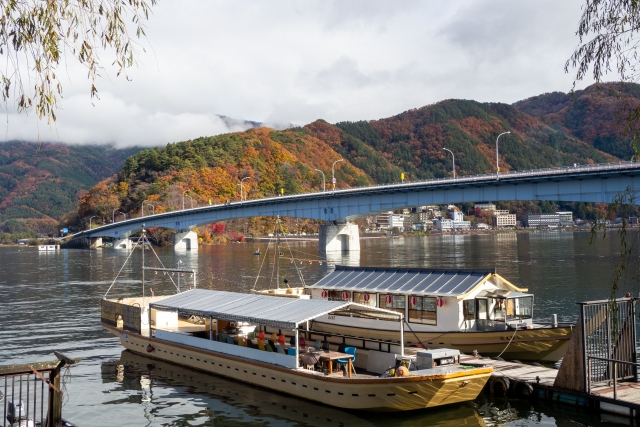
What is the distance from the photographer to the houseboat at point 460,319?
26.5 meters

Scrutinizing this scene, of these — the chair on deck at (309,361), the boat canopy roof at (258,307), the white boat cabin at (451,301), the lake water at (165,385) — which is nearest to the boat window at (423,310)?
the white boat cabin at (451,301)

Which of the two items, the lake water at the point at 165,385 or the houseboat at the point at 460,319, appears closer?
the lake water at the point at 165,385

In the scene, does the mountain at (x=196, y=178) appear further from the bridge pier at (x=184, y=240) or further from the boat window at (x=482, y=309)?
the boat window at (x=482, y=309)

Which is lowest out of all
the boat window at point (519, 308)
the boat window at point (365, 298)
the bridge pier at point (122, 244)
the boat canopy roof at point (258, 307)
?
the boat window at point (519, 308)

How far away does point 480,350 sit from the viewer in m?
26.6

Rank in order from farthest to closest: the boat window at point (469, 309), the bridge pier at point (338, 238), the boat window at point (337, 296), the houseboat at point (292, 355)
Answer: the bridge pier at point (338, 238) < the boat window at point (337, 296) < the boat window at point (469, 309) < the houseboat at point (292, 355)

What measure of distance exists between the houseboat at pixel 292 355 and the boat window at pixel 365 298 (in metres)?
0.97

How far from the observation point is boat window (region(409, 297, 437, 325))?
27562 mm

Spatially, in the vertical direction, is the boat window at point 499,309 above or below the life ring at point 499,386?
above

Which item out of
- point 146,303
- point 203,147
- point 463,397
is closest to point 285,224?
point 203,147

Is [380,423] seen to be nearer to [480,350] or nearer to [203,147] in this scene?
[480,350]

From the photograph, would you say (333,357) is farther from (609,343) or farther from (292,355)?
(609,343)

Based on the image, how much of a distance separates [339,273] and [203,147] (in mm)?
153533

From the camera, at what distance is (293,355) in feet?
74.4
